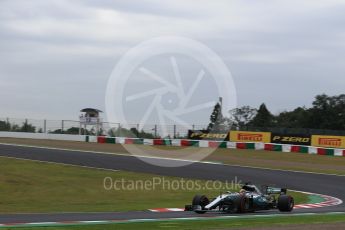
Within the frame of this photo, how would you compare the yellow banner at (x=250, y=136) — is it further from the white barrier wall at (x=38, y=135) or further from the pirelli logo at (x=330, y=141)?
the white barrier wall at (x=38, y=135)

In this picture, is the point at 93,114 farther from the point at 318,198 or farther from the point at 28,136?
the point at 318,198

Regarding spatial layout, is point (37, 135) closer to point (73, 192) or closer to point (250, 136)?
point (250, 136)

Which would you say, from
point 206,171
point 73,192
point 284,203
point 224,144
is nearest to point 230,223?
point 284,203

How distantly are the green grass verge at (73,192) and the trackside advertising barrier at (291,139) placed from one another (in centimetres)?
2543

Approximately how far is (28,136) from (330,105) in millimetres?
52059

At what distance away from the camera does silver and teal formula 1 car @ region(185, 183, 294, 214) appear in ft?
53.0

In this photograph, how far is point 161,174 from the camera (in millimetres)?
28828

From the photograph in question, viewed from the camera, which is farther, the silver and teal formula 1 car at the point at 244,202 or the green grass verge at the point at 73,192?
the green grass verge at the point at 73,192

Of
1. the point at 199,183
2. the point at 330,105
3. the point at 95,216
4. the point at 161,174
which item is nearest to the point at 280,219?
the point at 95,216

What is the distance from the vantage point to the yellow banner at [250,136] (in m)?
52.8

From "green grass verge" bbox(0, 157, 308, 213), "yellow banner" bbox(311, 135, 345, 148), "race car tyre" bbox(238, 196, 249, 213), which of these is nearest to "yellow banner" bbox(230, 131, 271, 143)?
"yellow banner" bbox(311, 135, 345, 148)

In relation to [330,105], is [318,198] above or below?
below

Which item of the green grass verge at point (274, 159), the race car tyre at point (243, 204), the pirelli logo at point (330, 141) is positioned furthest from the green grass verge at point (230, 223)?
the pirelli logo at point (330, 141)

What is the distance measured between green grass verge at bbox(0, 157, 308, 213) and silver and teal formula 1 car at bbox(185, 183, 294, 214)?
2.47m
